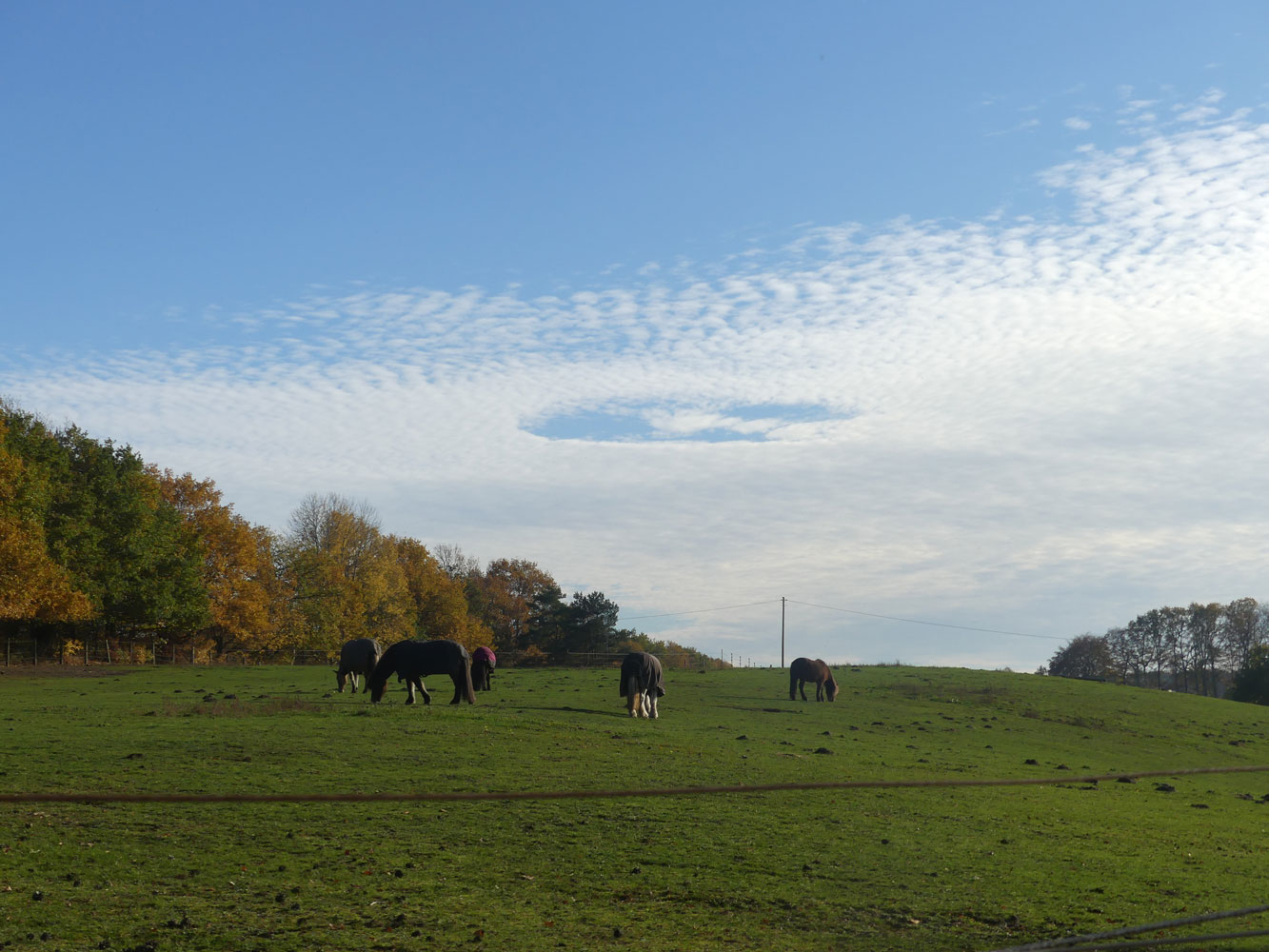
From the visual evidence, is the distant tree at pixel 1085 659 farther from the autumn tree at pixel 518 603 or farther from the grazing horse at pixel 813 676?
the grazing horse at pixel 813 676

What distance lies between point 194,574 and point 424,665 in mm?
37892

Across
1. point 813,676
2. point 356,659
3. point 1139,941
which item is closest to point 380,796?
point 1139,941

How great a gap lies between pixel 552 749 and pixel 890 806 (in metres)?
7.64

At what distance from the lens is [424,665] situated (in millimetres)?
32750

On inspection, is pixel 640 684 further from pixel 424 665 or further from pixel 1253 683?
pixel 1253 683

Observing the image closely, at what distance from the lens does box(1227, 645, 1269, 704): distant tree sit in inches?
2827

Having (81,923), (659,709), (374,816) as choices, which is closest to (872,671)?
(659,709)

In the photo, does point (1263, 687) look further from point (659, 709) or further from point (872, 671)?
point (659, 709)

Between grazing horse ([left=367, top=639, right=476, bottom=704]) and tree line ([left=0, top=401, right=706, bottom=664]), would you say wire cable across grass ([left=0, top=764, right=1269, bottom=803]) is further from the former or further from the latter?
tree line ([left=0, top=401, right=706, bottom=664])

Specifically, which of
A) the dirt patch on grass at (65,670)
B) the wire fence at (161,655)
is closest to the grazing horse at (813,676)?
the wire fence at (161,655)

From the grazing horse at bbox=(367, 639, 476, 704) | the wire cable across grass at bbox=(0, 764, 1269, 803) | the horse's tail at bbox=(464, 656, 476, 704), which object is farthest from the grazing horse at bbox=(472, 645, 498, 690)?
the wire cable across grass at bbox=(0, 764, 1269, 803)

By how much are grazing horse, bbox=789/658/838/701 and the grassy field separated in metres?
16.8

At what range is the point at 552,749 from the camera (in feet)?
72.1

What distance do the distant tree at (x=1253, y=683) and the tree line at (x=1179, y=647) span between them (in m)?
33.4
